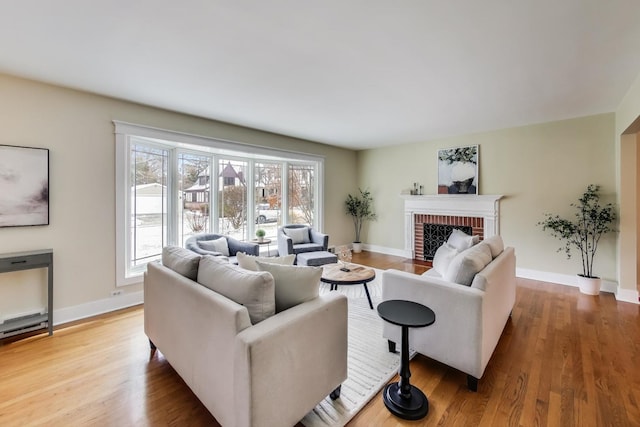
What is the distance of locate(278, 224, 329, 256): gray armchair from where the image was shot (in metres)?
4.74

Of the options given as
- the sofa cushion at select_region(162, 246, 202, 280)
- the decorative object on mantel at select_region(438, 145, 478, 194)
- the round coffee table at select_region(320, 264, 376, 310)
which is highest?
the decorative object on mantel at select_region(438, 145, 478, 194)

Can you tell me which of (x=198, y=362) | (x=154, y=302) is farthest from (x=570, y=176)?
(x=154, y=302)

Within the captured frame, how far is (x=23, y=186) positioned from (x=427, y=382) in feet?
13.6

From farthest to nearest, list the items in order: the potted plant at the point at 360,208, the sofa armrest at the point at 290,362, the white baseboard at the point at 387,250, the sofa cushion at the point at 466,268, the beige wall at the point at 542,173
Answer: the potted plant at the point at 360,208, the white baseboard at the point at 387,250, the beige wall at the point at 542,173, the sofa cushion at the point at 466,268, the sofa armrest at the point at 290,362

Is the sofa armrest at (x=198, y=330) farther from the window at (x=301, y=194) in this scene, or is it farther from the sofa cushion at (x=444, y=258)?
the window at (x=301, y=194)

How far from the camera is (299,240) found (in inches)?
203

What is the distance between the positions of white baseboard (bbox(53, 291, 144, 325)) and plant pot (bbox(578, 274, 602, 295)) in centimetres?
607

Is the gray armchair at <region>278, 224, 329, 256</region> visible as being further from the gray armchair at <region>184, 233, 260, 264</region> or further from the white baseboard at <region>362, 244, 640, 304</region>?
the white baseboard at <region>362, 244, 640, 304</region>

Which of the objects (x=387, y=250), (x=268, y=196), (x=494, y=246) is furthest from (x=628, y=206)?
(x=268, y=196)

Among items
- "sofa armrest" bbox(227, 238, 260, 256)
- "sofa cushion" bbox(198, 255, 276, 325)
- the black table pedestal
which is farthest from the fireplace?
"sofa cushion" bbox(198, 255, 276, 325)

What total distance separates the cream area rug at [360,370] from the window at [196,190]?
2.81 m

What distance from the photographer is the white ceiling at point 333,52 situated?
5.92ft

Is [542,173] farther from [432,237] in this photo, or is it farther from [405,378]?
[405,378]

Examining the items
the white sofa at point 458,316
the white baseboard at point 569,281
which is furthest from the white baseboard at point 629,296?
the white sofa at point 458,316
